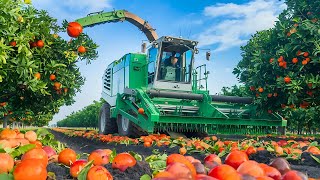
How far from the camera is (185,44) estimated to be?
44.0ft

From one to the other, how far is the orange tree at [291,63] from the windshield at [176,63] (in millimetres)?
2274

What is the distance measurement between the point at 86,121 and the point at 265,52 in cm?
5079

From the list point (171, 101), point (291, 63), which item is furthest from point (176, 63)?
point (291, 63)

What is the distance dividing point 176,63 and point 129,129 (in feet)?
9.69

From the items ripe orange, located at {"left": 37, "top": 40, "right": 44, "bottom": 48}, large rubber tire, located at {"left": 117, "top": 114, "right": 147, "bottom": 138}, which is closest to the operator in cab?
large rubber tire, located at {"left": 117, "top": 114, "right": 147, "bottom": 138}

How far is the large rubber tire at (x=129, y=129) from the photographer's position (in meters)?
12.9

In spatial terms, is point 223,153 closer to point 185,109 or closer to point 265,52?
point 185,109

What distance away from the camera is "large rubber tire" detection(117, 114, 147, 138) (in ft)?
42.3

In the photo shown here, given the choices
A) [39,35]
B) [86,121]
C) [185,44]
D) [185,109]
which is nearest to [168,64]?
[185,44]

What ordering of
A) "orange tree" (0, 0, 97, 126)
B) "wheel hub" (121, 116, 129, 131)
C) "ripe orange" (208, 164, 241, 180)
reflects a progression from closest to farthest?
"ripe orange" (208, 164, 241, 180)
"orange tree" (0, 0, 97, 126)
"wheel hub" (121, 116, 129, 131)

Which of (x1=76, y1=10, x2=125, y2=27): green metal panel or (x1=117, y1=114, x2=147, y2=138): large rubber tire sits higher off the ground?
(x1=76, y1=10, x2=125, y2=27): green metal panel

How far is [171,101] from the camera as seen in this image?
13.1 m

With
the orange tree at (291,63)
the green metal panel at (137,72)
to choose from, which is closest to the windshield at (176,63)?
the green metal panel at (137,72)

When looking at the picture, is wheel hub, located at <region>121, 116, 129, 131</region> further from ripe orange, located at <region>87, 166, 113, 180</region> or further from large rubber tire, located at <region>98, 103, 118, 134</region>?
ripe orange, located at <region>87, 166, 113, 180</region>
